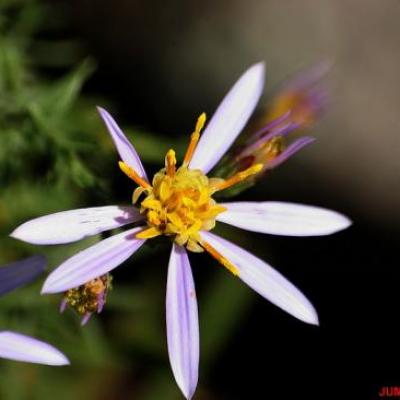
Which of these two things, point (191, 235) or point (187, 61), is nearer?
point (191, 235)

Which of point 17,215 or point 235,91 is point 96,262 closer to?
point 235,91

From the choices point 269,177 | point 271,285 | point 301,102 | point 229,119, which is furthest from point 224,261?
point 269,177

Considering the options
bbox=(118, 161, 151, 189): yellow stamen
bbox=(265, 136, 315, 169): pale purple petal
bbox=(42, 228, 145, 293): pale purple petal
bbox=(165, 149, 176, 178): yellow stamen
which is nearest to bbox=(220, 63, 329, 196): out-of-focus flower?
bbox=(265, 136, 315, 169): pale purple petal

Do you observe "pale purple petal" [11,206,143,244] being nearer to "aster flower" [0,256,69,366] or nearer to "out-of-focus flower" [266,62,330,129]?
"aster flower" [0,256,69,366]

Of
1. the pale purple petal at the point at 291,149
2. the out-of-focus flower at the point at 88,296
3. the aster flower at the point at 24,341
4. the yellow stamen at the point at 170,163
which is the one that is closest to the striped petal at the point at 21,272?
the aster flower at the point at 24,341

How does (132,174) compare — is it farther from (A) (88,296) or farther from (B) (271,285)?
(B) (271,285)

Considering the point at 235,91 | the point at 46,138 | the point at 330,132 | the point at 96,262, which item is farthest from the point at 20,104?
the point at 330,132
